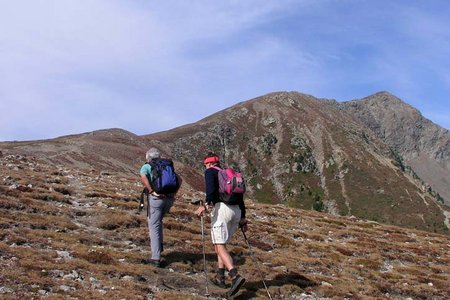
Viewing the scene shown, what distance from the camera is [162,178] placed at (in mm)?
16328

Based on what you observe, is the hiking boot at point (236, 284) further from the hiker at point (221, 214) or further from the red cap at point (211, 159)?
the red cap at point (211, 159)

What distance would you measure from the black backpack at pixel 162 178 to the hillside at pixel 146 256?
2675mm

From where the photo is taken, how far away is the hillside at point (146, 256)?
545 inches

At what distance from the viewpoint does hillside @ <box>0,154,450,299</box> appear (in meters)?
13.8

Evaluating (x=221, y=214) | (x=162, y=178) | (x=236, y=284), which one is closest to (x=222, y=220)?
(x=221, y=214)

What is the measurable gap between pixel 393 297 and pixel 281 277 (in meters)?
4.62

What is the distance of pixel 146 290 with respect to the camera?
13.9 metres

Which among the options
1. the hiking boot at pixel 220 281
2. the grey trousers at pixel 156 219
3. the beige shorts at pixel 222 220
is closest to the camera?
the beige shorts at pixel 222 220

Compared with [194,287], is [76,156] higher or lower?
higher

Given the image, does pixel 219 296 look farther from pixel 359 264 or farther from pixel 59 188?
pixel 59 188

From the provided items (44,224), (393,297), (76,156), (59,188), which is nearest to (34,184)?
(59,188)

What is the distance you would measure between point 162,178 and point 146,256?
3229 millimetres

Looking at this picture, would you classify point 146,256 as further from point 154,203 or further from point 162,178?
point 162,178

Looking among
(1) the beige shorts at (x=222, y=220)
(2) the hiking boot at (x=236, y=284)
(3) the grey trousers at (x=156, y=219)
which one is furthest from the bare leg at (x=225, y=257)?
(3) the grey trousers at (x=156, y=219)
